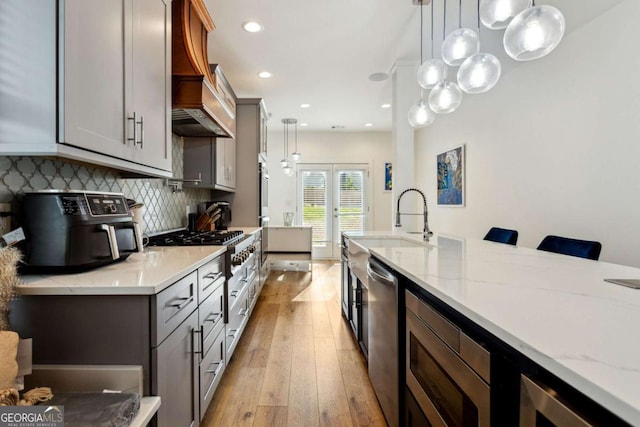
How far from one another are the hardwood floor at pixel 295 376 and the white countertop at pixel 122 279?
0.91 m

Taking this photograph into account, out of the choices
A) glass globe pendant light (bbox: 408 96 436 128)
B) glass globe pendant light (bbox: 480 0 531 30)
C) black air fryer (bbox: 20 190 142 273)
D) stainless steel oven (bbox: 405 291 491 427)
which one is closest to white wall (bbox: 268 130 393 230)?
glass globe pendant light (bbox: 408 96 436 128)

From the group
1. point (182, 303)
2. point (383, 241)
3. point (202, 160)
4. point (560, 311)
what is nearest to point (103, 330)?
point (182, 303)

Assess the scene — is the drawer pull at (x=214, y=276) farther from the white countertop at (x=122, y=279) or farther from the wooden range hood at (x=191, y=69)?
the wooden range hood at (x=191, y=69)

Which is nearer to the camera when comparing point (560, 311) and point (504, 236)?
point (560, 311)

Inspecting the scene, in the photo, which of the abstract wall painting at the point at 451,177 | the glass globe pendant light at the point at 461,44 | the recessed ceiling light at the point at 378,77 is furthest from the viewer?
the abstract wall painting at the point at 451,177

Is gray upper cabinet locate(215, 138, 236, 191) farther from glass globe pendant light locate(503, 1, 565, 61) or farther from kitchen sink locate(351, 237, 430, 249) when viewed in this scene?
glass globe pendant light locate(503, 1, 565, 61)

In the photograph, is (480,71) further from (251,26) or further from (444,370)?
(251,26)

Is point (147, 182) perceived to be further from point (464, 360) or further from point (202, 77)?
point (464, 360)

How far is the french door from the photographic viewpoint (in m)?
7.10

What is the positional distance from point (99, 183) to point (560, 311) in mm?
2134

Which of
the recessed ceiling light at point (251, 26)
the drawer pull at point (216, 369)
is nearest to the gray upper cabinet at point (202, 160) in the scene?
the recessed ceiling light at point (251, 26)

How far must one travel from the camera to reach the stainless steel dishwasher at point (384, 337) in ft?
Answer: 4.73

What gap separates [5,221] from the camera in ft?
4.17

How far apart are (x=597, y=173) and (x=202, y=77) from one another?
3.08m
